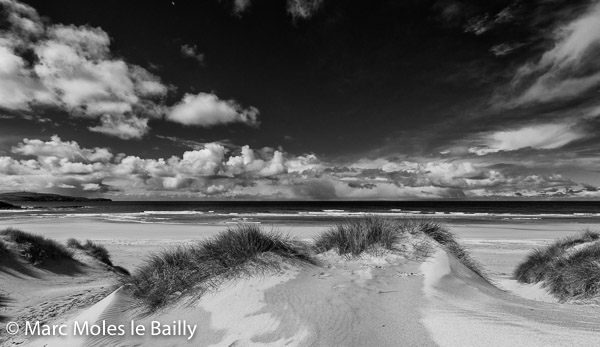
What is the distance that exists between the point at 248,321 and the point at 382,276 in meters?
2.37

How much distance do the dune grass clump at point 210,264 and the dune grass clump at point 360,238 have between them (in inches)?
34.9

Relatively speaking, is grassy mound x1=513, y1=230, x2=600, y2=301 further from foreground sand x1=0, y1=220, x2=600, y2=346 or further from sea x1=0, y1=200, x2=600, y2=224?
sea x1=0, y1=200, x2=600, y2=224

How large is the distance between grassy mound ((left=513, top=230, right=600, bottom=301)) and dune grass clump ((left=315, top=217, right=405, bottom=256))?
130 inches

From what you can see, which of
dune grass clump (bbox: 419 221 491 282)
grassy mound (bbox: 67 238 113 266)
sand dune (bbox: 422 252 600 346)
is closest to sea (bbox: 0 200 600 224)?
dune grass clump (bbox: 419 221 491 282)

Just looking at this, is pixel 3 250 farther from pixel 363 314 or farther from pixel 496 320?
pixel 496 320

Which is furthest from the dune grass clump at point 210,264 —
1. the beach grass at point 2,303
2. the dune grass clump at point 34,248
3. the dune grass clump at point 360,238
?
the dune grass clump at point 34,248

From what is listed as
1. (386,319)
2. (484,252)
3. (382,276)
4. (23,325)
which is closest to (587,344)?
(386,319)

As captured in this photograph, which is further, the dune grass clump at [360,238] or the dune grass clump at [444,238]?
the dune grass clump at [444,238]

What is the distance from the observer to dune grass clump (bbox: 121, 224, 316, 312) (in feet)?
14.4

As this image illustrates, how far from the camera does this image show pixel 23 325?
5199mm

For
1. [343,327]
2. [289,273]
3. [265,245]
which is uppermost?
[265,245]

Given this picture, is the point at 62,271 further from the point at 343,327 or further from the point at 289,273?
the point at 343,327

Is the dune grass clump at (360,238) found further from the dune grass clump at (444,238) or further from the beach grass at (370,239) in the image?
the dune grass clump at (444,238)

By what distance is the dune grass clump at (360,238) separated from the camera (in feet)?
19.4
